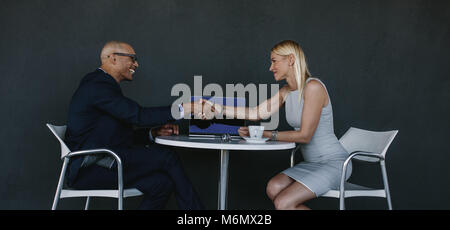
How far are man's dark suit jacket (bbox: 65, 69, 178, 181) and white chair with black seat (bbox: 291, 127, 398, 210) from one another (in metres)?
1.19

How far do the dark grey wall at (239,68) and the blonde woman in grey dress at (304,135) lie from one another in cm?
102

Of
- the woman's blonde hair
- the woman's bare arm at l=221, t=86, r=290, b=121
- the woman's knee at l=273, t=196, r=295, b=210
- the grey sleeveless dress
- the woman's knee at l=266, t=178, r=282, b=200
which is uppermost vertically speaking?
the woman's blonde hair

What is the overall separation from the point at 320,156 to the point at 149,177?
1170 mm

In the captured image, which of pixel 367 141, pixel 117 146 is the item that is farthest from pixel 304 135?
pixel 117 146

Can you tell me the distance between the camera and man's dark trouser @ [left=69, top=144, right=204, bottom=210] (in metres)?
2.36

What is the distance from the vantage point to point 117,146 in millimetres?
2506

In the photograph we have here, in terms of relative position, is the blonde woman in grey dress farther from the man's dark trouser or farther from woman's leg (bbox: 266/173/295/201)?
the man's dark trouser

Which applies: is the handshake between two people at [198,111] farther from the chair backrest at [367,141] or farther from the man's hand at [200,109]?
the chair backrest at [367,141]

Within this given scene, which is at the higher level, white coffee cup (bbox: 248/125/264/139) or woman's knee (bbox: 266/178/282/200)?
white coffee cup (bbox: 248/125/264/139)

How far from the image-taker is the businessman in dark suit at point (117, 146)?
2371 millimetres

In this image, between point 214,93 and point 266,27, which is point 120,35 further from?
point 266,27

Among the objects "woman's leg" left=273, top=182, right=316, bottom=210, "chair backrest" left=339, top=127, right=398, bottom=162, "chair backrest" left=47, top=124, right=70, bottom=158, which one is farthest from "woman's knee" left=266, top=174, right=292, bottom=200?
"chair backrest" left=47, top=124, right=70, bottom=158
